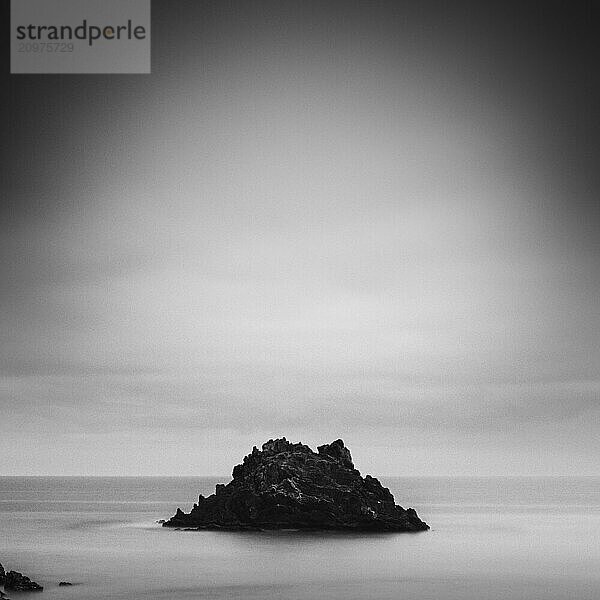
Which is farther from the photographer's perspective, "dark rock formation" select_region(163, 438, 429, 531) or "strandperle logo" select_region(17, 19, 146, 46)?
"dark rock formation" select_region(163, 438, 429, 531)

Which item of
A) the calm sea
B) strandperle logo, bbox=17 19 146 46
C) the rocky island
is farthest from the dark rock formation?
strandperle logo, bbox=17 19 146 46

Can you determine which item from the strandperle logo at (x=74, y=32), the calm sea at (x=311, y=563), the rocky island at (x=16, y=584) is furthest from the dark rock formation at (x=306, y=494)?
the strandperle logo at (x=74, y=32)

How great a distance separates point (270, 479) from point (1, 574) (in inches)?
938

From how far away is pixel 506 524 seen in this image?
74.2 metres

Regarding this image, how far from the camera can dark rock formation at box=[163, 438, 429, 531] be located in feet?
188

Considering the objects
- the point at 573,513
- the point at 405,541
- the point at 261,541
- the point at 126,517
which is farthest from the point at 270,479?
the point at 573,513

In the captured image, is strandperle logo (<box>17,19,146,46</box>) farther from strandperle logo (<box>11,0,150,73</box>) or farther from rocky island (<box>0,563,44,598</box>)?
rocky island (<box>0,563,44,598</box>)

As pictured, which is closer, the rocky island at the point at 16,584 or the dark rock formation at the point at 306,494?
the rocky island at the point at 16,584

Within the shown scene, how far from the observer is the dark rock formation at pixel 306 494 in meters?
57.2

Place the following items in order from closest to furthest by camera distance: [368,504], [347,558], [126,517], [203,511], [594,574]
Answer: [594,574] → [347,558] → [368,504] → [203,511] → [126,517]

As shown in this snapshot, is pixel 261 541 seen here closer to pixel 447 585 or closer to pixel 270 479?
pixel 270 479

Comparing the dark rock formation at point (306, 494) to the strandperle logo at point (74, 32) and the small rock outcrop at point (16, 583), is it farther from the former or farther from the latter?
the strandperle logo at point (74, 32)

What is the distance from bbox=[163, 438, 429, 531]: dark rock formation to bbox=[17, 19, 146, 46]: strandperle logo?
26352mm

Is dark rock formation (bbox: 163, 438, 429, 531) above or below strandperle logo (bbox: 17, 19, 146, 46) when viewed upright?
below
